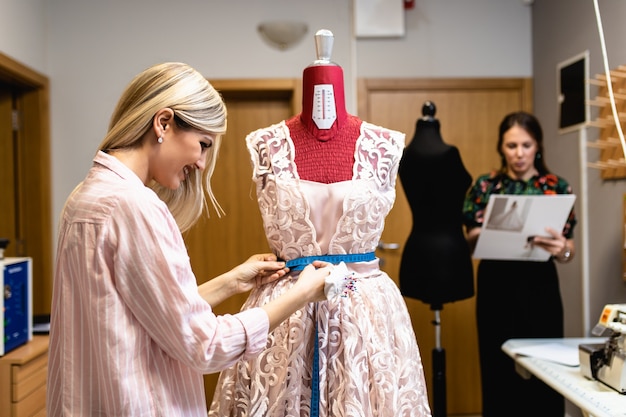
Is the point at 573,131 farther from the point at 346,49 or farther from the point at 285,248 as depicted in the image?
the point at 285,248

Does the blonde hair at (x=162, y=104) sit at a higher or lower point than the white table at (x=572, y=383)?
higher

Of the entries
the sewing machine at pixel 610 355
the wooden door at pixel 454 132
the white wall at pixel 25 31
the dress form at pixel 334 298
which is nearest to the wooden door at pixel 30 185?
the white wall at pixel 25 31

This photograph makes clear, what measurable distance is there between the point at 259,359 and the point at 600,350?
38.0 inches

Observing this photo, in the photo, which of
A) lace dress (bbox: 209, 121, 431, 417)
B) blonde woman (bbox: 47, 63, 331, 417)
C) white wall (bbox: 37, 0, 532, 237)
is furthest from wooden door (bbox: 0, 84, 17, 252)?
blonde woman (bbox: 47, 63, 331, 417)

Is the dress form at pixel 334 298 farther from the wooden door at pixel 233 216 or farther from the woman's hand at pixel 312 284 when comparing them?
the wooden door at pixel 233 216

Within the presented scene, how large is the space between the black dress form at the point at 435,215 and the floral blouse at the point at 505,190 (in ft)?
0.84

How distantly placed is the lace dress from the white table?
45 centimetres

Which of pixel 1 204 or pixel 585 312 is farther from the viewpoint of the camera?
pixel 1 204

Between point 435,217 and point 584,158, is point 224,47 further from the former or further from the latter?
point 584,158

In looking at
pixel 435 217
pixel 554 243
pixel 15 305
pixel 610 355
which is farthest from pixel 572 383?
pixel 15 305

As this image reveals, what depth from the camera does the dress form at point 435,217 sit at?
7.33 ft

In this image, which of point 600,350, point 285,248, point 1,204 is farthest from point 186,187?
point 1,204

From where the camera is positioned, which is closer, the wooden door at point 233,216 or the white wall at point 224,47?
the white wall at point 224,47

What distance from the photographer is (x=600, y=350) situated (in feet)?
5.56
